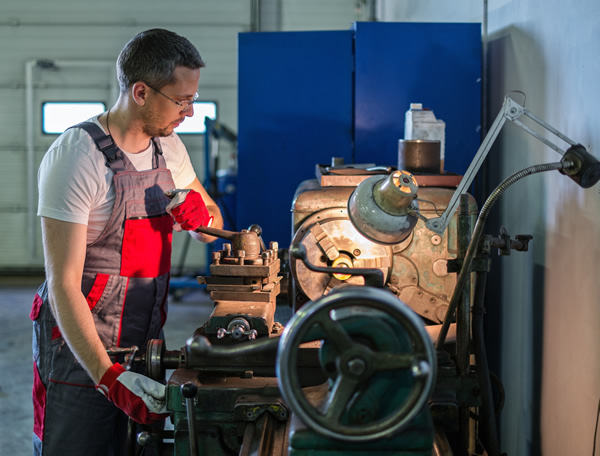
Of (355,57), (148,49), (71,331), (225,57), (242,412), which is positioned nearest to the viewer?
(242,412)

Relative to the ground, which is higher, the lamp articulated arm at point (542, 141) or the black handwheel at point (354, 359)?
the lamp articulated arm at point (542, 141)

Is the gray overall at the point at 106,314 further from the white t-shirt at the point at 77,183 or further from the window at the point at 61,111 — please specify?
the window at the point at 61,111

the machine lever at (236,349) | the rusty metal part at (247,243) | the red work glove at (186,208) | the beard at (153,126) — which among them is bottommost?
the machine lever at (236,349)

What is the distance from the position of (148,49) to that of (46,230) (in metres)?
0.43

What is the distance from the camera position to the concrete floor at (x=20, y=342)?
9.12ft

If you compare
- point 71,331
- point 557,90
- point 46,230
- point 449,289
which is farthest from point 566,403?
point 46,230

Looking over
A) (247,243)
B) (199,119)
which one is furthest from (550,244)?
(199,119)

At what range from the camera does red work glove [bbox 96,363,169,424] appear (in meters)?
1.17

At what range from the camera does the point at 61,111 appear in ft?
18.3

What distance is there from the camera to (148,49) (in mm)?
1375

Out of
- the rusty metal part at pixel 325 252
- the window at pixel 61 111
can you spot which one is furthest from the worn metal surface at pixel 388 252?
the window at pixel 61 111

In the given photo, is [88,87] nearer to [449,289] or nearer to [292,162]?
[292,162]

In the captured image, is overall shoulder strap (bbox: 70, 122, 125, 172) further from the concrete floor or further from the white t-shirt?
the concrete floor

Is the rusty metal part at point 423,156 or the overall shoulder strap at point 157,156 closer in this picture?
the overall shoulder strap at point 157,156
